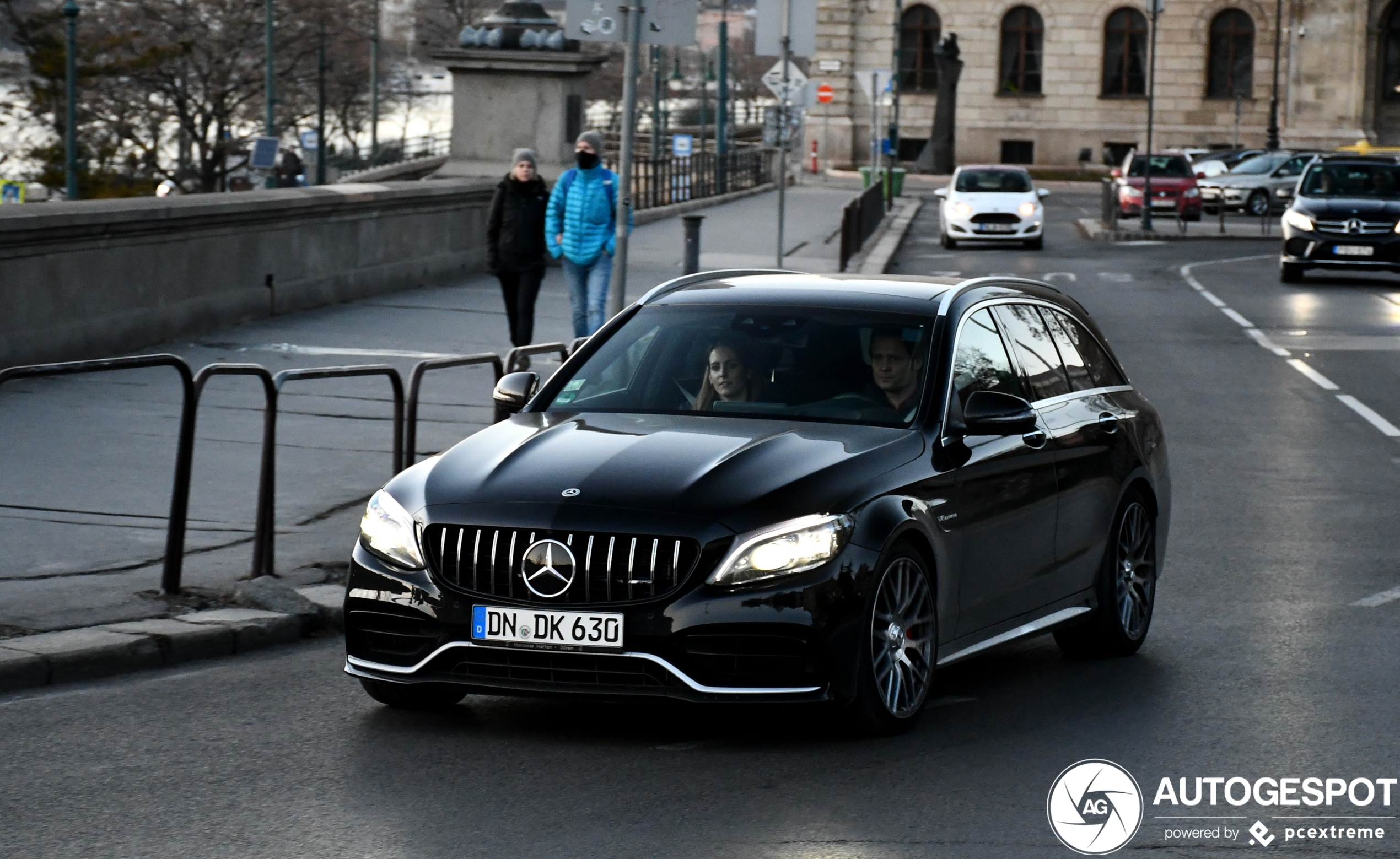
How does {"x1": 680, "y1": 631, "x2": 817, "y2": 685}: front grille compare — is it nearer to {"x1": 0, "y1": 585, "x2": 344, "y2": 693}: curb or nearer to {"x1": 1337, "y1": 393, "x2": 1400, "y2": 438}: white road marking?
{"x1": 0, "y1": 585, "x2": 344, "y2": 693}: curb

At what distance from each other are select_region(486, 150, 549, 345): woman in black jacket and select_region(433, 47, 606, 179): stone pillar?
28.0 ft

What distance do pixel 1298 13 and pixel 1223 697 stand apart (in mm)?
78169

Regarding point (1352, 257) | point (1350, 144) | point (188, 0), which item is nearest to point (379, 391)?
point (1352, 257)

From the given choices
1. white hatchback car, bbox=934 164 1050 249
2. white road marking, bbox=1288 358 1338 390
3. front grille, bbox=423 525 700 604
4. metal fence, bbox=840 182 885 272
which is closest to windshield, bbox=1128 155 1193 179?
metal fence, bbox=840 182 885 272

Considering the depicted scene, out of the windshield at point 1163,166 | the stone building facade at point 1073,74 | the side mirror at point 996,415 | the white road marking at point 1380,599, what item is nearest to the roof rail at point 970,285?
the side mirror at point 996,415

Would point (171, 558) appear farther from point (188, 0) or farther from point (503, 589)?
point (188, 0)

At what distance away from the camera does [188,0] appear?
177 feet

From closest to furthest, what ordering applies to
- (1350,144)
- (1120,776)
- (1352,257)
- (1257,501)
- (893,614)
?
(1120,776) < (893,614) < (1257,501) < (1352,257) < (1350,144)

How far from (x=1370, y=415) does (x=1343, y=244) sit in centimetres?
1560

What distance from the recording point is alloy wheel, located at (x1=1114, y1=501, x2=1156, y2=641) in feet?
26.7

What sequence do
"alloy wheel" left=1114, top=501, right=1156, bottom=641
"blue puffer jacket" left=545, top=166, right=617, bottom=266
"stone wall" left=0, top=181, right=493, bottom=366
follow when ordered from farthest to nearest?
"blue puffer jacket" left=545, top=166, right=617, bottom=266
"stone wall" left=0, top=181, right=493, bottom=366
"alloy wheel" left=1114, top=501, right=1156, bottom=641

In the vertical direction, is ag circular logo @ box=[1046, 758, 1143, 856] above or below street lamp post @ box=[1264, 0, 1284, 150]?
below

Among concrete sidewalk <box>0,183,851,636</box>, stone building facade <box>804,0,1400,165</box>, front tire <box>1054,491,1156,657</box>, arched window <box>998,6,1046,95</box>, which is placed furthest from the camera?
arched window <box>998,6,1046,95</box>

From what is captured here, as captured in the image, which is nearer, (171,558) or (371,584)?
(371,584)
